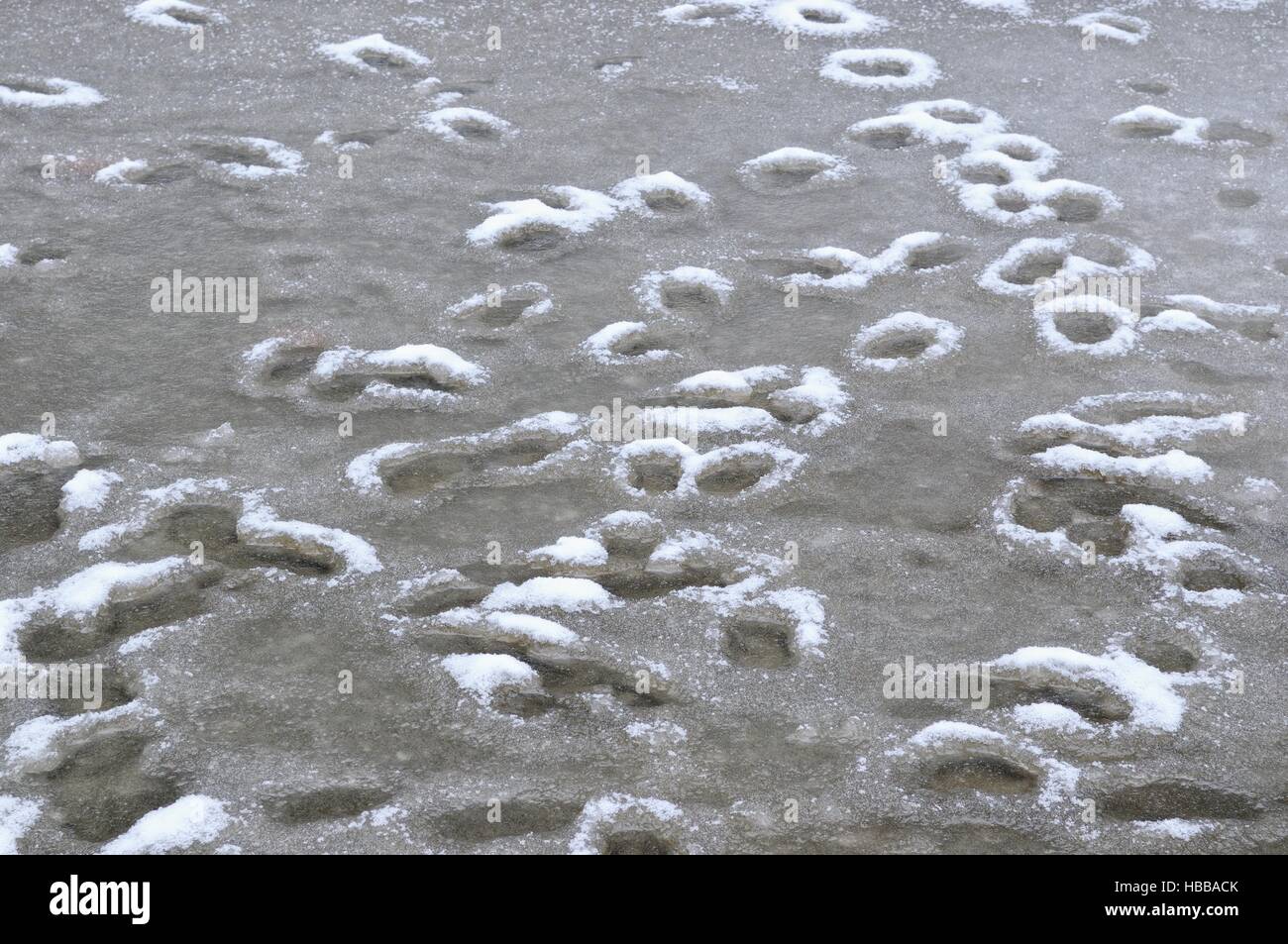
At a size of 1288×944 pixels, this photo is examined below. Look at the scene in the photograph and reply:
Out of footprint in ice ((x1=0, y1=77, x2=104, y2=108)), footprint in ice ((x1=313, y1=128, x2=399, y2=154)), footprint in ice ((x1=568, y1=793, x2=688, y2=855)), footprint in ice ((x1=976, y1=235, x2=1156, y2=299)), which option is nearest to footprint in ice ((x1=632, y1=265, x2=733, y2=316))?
footprint in ice ((x1=976, y1=235, x2=1156, y2=299))

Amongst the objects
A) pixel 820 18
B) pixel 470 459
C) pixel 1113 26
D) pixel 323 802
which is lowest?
pixel 323 802

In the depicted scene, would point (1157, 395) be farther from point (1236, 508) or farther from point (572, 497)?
point (572, 497)

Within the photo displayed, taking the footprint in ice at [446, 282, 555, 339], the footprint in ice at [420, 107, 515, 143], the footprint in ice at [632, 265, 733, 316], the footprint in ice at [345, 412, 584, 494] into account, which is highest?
the footprint in ice at [420, 107, 515, 143]

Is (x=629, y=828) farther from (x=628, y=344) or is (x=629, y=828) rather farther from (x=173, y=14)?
(x=173, y=14)

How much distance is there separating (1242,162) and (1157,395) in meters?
2.22

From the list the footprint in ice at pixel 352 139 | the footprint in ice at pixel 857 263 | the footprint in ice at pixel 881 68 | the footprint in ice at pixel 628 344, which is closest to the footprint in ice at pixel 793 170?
the footprint in ice at pixel 857 263

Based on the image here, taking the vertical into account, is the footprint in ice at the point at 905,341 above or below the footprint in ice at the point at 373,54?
below

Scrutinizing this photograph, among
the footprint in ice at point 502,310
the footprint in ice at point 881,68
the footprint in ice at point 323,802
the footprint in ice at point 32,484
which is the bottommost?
the footprint in ice at point 323,802

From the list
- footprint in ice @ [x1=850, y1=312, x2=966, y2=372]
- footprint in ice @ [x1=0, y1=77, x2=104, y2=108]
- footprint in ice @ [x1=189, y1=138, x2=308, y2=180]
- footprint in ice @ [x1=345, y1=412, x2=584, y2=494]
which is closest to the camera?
footprint in ice @ [x1=345, y1=412, x2=584, y2=494]

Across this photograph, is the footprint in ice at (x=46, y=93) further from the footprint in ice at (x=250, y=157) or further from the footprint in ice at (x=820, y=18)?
the footprint in ice at (x=820, y=18)

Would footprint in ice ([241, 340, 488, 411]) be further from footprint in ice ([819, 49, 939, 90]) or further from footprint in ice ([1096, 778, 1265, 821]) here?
footprint in ice ([819, 49, 939, 90])

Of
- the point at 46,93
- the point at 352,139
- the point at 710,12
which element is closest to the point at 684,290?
the point at 352,139

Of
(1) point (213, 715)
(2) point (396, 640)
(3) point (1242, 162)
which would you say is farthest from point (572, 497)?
(3) point (1242, 162)

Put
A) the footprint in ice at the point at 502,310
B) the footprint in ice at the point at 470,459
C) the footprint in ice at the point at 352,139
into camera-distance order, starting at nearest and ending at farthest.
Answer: the footprint in ice at the point at 470,459
the footprint in ice at the point at 502,310
the footprint in ice at the point at 352,139
